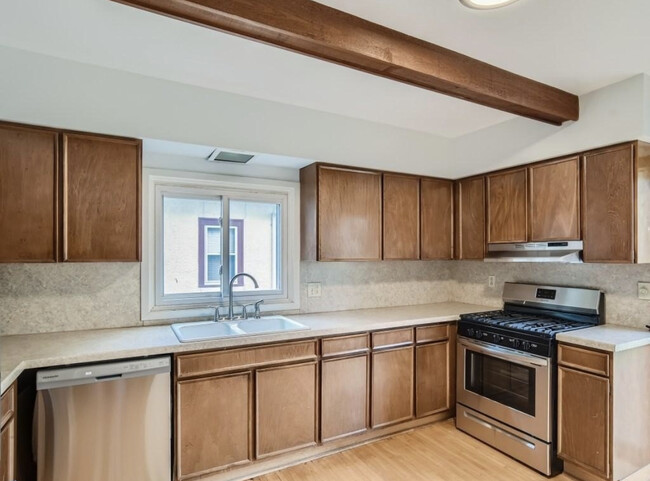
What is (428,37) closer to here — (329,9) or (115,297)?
(329,9)

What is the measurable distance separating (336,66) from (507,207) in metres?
1.85

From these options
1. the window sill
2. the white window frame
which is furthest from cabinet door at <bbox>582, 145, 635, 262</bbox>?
the window sill

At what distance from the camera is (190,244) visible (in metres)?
2.86

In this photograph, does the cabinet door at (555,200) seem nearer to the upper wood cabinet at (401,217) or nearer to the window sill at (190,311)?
the upper wood cabinet at (401,217)

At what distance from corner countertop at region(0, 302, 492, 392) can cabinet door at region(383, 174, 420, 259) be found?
0.56 metres

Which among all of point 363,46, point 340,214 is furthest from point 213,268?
point 363,46

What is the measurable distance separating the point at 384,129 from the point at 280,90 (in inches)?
42.3

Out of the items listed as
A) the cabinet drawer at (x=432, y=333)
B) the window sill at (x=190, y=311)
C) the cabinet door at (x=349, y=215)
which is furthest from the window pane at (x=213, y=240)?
the cabinet drawer at (x=432, y=333)

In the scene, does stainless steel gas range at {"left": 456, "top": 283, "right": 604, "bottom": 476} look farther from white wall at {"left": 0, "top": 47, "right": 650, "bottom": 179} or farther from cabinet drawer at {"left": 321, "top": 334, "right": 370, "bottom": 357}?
white wall at {"left": 0, "top": 47, "right": 650, "bottom": 179}

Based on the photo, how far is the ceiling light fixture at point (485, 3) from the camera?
1603mm

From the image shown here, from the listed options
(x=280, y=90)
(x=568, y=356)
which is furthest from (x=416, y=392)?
(x=280, y=90)

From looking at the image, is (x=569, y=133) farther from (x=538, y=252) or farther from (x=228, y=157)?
(x=228, y=157)

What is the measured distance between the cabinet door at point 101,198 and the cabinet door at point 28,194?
0.06m

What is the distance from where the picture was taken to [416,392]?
3.00 m
